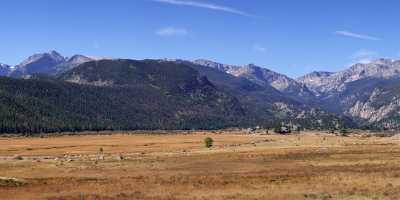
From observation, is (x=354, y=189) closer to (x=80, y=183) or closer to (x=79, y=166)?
(x=80, y=183)

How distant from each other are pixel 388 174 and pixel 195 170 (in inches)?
1092

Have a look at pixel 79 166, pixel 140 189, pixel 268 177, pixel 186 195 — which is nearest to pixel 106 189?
pixel 140 189

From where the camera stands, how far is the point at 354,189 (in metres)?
56.6

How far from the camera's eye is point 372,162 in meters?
89.6

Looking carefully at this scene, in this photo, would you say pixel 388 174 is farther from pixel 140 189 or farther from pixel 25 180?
pixel 25 180

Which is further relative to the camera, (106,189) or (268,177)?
(268,177)

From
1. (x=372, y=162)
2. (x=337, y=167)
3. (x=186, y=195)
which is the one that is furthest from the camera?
(x=372, y=162)

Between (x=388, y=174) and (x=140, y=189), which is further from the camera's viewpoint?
(x=388, y=174)

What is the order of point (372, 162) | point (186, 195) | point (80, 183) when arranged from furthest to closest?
point (372, 162)
point (80, 183)
point (186, 195)

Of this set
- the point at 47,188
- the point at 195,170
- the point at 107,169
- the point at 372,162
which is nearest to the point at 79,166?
the point at 107,169

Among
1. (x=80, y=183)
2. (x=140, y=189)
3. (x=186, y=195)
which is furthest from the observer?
(x=80, y=183)

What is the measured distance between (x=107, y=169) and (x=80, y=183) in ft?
64.6

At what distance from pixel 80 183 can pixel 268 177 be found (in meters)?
22.9

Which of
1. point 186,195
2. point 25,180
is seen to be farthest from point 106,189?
point 25,180
